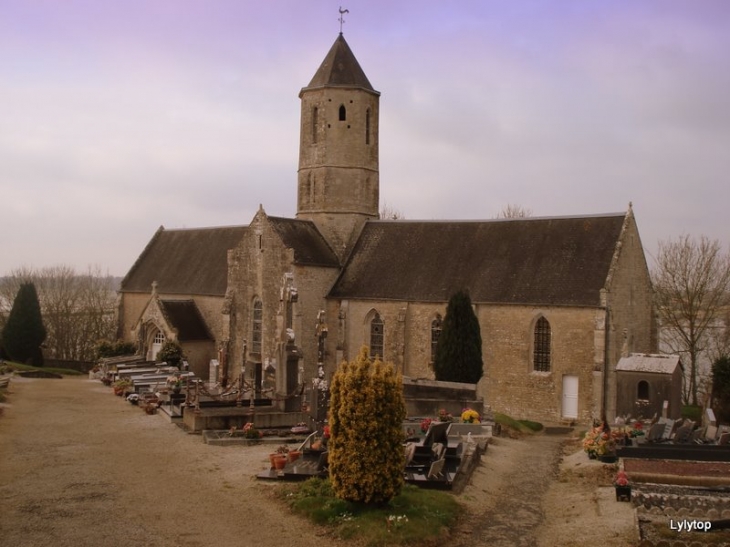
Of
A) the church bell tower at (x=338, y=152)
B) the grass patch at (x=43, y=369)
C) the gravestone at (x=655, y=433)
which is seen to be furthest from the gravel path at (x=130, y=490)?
the grass patch at (x=43, y=369)

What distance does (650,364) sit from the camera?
23.9 m

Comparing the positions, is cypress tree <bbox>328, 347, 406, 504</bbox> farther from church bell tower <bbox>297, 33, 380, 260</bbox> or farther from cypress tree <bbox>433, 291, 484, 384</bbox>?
church bell tower <bbox>297, 33, 380, 260</bbox>

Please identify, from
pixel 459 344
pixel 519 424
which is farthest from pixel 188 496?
pixel 459 344

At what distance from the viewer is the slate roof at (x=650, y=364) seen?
23484 millimetres

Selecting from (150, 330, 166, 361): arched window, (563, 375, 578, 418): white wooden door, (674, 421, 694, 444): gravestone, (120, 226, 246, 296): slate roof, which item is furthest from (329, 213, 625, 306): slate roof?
(150, 330, 166, 361): arched window

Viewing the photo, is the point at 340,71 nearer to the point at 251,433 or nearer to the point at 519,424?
the point at 519,424

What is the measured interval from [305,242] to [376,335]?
5.33m

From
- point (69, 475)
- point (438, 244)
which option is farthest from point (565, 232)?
point (69, 475)

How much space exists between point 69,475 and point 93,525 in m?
3.53

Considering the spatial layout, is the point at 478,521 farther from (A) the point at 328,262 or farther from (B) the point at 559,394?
(A) the point at 328,262

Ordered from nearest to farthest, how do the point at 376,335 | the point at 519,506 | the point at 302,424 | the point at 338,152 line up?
the point at 519,506 → the point at 302,424 → the point at 376,335 → the point at 338,152

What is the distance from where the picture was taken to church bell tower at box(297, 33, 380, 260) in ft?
113

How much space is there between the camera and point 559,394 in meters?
27.1

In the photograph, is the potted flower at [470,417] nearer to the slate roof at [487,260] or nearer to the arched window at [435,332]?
the slate roof at [487,260]
